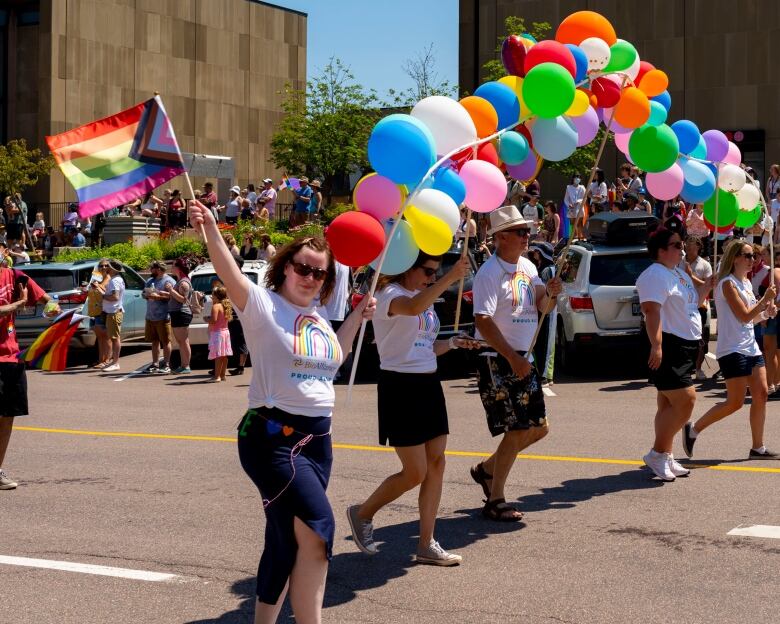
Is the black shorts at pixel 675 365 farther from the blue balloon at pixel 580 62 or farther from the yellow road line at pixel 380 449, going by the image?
the blue balloon at pixel 580 62

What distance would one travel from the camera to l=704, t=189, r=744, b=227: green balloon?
933 cm

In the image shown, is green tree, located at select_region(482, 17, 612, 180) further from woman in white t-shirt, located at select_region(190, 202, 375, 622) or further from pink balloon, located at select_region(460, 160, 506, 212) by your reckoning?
woman in white t-shirt, located at select_region(190, 202, 375, 622)

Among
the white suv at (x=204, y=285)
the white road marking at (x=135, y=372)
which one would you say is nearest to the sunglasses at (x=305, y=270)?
the white suv at (x=204, y=285)

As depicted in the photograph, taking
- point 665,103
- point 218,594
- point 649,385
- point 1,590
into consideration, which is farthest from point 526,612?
point 649,385

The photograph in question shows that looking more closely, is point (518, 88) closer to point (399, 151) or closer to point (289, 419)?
point (399, 151)

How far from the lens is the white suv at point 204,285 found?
18969 mm

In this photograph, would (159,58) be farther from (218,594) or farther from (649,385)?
(218,594)

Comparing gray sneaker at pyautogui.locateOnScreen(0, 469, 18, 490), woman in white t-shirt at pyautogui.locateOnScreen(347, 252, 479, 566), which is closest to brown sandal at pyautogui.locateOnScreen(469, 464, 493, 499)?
woman in white t-shirt at pyautogui.locateOnScreen(347, 252, 479, 566)

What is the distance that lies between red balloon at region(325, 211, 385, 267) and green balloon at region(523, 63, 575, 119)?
80.2 inches

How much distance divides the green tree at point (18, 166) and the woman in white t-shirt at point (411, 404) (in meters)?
36.7

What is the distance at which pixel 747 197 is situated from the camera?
946 centimetres

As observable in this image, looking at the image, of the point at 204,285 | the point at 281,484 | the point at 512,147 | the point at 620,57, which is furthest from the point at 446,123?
the point at 204,285

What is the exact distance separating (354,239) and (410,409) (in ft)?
3.84

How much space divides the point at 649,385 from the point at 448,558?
916cm
